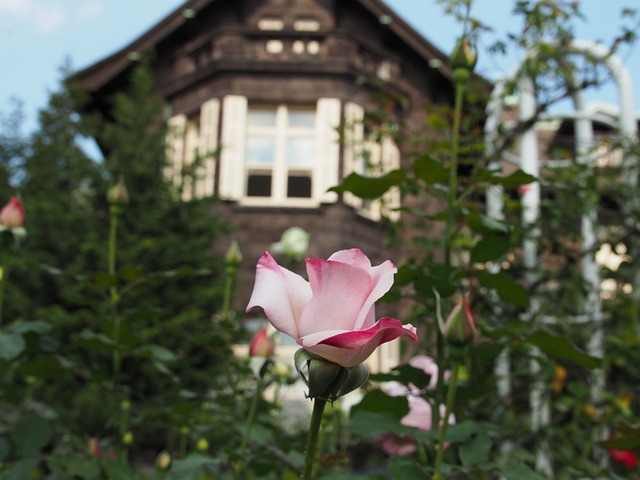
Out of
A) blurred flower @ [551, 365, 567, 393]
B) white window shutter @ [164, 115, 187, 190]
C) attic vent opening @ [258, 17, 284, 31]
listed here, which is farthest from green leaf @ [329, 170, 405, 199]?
attic vent opening @ [258, 17, 284, 31]

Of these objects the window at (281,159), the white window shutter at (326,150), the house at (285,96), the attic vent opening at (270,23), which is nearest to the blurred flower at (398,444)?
the house at (285,96)

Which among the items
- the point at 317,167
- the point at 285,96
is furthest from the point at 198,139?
the point at 317,167

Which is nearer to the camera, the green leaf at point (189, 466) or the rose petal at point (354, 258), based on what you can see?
the rose petal at point (354, 258)

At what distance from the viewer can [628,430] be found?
133 cm

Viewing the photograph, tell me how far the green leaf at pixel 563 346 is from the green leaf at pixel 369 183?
13.0 inches

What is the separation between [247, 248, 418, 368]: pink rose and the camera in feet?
2.06

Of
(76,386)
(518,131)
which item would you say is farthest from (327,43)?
(518,131)

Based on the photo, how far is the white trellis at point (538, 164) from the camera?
3133 millimetres

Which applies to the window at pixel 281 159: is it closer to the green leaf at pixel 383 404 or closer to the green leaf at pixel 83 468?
the green leaf at pixel 83 468

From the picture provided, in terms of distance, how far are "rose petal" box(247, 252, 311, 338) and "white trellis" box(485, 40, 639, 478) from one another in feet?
7.79

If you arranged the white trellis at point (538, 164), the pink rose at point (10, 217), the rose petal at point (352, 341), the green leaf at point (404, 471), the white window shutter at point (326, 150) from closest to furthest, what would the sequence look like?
the rose petal at point (352, 341) < the green leaf at point (404, 471) < the pink rose at point (10, 217) < the white trellis at point (538, 164) < the white window shutter at point (326, 150)

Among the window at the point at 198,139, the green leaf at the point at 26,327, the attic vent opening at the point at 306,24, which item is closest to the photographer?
the green leaf at the point at 26,327

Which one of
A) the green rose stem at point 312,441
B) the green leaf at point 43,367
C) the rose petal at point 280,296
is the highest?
the rose petal at point 280,296

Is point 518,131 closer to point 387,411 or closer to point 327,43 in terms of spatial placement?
point 387,411
